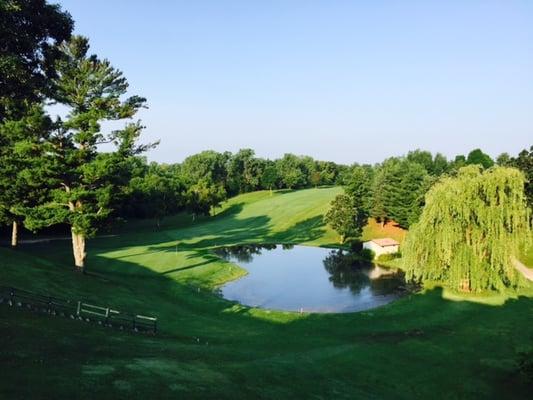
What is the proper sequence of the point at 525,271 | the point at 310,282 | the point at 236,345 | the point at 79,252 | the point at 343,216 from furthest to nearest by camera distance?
the point at 343,216 < the point at 310,282 < the point at 525,271 < the point at 79,252 < the point at 236,345

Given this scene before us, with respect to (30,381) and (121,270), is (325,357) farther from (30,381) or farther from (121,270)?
(121,270)

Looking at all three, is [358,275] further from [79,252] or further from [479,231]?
[79,252]

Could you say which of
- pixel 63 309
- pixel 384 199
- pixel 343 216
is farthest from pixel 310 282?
pixel 384 199

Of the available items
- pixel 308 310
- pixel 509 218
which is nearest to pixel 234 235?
pixel 308 310

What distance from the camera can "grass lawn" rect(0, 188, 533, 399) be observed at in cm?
1437

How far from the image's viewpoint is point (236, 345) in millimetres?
24359

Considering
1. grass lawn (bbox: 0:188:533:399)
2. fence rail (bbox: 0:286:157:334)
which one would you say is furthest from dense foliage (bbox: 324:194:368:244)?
fence rail (bbox: 0:286:157:334)

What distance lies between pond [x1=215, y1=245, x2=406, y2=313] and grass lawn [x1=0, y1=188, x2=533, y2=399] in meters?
3.48

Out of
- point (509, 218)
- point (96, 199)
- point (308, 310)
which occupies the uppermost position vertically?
point (96, 199)

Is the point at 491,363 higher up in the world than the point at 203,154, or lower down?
lower down

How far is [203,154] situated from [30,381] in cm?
13722

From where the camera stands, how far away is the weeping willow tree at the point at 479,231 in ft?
117

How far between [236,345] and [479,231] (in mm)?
23138

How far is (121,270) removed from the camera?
4731 cm
